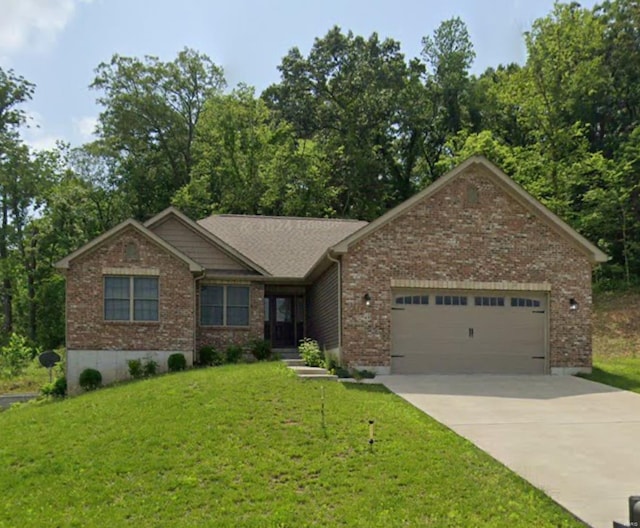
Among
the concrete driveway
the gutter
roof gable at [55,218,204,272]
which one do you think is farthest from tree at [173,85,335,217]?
the concrete driveway

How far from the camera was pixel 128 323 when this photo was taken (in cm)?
1897

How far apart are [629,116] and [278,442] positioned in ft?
127

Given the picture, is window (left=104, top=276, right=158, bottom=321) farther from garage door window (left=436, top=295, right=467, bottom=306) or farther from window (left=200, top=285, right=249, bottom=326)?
garage door window (left=436, top=295, right=467, bottom=306)

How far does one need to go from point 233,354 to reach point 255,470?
1090cm

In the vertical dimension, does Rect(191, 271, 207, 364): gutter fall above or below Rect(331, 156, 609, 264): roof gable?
below

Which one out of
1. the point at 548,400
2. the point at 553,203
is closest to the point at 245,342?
the point at 548,400

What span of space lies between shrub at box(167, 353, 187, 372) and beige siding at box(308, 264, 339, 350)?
4.16 meters

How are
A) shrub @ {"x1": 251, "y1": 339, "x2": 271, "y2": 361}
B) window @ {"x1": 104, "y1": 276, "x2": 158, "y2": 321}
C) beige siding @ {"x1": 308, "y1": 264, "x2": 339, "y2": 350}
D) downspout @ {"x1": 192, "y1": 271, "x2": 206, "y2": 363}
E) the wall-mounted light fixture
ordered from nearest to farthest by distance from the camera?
the wall-mounted light fixture → beige siding @ {"x1": 308, "y1": 264, "x2": 339, "y2": 350} → window @ {"x1": 104, "y1": 276, "x2": 158, "y2": 321} → downspout @ {"x1": 192, "y1": 271, "x2": 206, "y2": 363} → shrub @ {"x1": 251, "y1": 339, "x2": 271, "y2": 361}

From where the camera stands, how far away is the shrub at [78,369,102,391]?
18234 mm

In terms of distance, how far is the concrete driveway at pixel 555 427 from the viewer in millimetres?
8477

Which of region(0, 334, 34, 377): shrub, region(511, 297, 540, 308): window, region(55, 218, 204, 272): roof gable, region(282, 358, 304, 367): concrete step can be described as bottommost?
region(0, 334, 34, 377): shrub

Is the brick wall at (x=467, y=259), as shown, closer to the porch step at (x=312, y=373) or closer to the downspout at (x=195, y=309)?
the porch step at (x=312, y=373)

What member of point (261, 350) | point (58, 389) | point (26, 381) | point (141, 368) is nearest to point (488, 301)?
point (261, 350)

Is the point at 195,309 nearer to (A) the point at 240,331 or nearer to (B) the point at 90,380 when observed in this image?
(A) the point at 240,331
